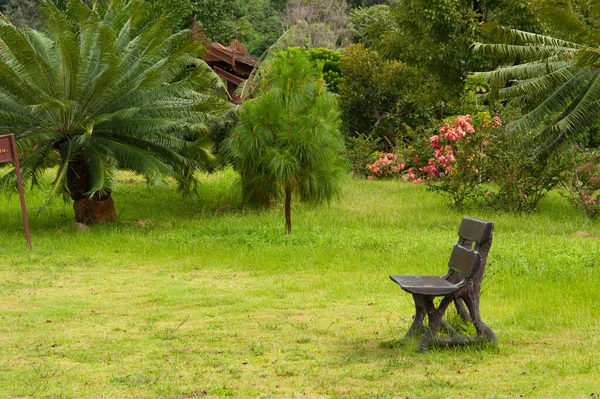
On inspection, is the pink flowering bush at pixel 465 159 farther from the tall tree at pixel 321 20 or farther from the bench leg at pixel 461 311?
the tall tree at pixel 321 20

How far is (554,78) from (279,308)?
36.0 ft

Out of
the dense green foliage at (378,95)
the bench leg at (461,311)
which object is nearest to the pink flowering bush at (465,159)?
the dense green foliage at (378,95)

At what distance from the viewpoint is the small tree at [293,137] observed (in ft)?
43.2

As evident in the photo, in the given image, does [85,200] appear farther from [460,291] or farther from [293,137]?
[460,291]

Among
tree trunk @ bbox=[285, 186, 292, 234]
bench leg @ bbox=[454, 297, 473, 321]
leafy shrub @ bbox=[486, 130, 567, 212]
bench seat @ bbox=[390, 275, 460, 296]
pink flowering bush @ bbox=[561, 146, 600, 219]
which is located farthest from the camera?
leafy shrub @ bbox=[486, 130, 567, 212]

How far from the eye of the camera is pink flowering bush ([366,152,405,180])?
942 inches

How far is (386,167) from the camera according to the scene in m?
24.3

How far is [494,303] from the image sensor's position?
850 cm

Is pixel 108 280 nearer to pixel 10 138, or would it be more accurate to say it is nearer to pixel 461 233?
pixel 10 138

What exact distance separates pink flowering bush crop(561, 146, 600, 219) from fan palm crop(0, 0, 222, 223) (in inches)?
276

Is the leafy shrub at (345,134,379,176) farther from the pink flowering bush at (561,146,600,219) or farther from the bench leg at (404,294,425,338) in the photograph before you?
the bench leg at (404,294,425,338)

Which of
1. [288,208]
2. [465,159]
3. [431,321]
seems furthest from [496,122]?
[431,321]

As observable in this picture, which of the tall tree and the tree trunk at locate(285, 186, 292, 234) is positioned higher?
the tall tree

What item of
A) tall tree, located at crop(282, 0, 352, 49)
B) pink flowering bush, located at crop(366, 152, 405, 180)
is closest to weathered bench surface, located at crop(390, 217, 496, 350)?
pink flowering bush, located at crop(366, 152, 405, 180)
